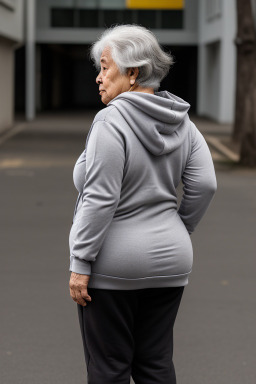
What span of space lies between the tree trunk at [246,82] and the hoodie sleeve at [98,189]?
12.9 m

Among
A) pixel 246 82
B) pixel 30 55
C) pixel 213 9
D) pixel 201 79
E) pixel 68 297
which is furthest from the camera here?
pixel 201 79

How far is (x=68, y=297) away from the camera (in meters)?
6.07

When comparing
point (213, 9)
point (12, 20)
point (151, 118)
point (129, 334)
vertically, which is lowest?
point (129, 334)

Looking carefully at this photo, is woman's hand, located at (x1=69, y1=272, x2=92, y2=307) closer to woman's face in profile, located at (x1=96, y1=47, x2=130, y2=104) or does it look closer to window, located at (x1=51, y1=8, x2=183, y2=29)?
woman's face in profile, located at (x1=96, y1=47, x2=130, y2=104)

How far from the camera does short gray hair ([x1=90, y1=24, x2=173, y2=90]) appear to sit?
9.43ft

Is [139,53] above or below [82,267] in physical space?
above

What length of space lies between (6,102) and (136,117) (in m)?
25.6

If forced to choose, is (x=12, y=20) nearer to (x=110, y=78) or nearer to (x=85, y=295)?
(x=110, y=78)

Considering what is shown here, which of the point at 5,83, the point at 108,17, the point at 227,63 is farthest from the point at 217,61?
the point at 5,83

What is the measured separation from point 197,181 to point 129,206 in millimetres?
342

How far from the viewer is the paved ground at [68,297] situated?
4594mm

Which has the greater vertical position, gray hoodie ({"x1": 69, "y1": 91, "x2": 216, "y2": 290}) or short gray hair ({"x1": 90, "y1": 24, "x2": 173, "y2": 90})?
short gray hair ({"x1": 90, "y1": 24, "x2": 173, "y2": 90})

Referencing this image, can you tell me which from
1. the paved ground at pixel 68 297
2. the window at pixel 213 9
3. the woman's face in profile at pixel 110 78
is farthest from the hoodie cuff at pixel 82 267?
the window at pixel 213 9

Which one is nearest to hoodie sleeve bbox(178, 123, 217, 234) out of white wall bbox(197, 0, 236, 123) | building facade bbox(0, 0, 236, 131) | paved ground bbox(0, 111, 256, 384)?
paved ground bbox(0, 111, 256, 384)
